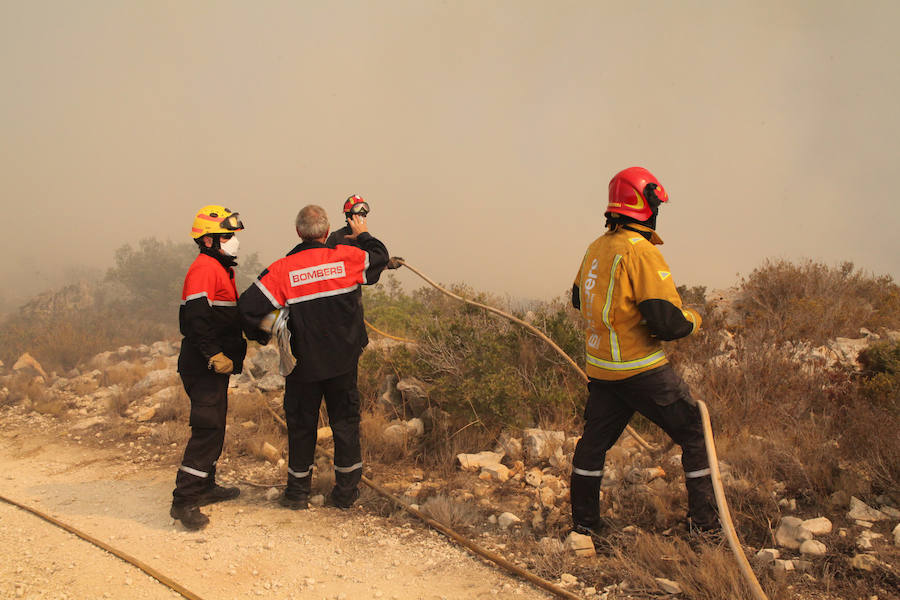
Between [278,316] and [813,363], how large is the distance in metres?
5.08

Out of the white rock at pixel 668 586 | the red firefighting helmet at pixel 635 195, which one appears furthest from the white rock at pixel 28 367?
the white rock at pixel 668 586

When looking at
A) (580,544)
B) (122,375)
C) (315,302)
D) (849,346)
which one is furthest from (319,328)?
(122,375)

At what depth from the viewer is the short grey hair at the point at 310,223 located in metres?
4.17

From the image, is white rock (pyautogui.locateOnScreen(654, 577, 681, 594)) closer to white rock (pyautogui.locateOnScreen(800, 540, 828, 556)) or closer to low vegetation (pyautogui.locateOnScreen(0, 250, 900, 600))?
low vegetation (pyautogui.locateOnScreen(0, 250, 900, 600))

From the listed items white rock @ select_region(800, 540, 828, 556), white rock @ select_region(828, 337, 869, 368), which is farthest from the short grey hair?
white rock @ select_region(828, 337, 869, 368)

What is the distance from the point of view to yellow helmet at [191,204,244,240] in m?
4.11

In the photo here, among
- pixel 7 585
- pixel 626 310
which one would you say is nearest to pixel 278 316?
pixel 7 585

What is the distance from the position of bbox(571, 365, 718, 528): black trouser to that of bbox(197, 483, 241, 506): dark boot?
2844mm

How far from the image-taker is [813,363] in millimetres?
5430

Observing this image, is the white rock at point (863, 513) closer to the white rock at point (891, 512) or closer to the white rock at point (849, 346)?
the white rock at point (891, 512)

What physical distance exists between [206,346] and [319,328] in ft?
2.63

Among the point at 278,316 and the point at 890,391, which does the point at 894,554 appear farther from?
the point at 278,316

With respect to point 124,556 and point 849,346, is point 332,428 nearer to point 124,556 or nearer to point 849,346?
point 124,556

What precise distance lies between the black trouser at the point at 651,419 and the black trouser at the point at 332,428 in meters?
1.77
